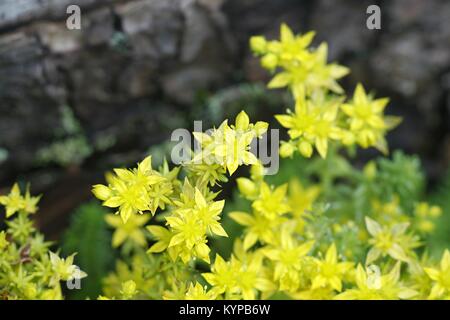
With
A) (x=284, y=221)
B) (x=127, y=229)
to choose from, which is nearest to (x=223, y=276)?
(x=284, y=221)

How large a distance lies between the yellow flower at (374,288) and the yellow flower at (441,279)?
0.05 m

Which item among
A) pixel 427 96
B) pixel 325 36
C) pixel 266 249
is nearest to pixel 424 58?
pixel 427 96

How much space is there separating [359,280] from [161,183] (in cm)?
49

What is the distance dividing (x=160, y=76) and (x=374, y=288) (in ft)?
3.51

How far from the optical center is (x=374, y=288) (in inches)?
58.9

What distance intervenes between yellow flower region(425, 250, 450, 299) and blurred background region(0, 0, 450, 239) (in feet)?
3.25

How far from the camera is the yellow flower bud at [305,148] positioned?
5.27ft

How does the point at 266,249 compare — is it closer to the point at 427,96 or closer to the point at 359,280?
the point at 359,280

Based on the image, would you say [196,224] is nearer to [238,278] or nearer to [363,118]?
[238,278]

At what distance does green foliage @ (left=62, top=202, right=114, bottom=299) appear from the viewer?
2.05m

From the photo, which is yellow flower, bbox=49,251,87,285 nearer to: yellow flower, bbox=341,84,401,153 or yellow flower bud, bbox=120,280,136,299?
yellow flower bud, bbox=120,280,136,299

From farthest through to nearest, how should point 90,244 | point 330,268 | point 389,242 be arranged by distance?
1. point 90,244
2. point 389,242
3. point 330,268

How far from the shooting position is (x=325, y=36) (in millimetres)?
2354
